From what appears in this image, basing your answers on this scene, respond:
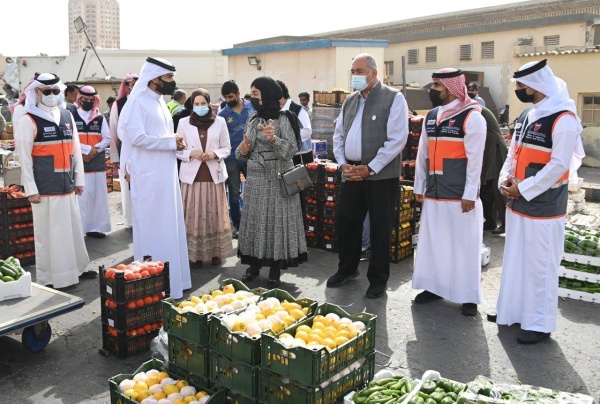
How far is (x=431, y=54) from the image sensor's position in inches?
1356

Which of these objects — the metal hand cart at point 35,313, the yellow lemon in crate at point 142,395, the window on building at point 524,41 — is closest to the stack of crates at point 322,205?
the metal hand cart at point 35,313

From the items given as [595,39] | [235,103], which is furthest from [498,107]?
[235,103]

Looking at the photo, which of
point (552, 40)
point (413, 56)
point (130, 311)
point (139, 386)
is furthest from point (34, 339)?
point (413, 56)

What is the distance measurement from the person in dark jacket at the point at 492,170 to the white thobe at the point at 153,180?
482cm

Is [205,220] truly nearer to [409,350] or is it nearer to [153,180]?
[153,180]

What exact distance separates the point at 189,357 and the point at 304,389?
1.01 m

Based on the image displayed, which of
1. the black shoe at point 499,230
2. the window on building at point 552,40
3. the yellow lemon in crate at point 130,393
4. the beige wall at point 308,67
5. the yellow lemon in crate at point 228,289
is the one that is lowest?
the yellow lemon in crate at point 130,393

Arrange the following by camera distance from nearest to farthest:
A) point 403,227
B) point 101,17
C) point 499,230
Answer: point 403,227 < point 499,230 < point 101,17

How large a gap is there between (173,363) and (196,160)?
3710mm

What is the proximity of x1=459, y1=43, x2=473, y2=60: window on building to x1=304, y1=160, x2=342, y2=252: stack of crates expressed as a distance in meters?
26.0

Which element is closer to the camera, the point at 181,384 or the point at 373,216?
the point at 181,384

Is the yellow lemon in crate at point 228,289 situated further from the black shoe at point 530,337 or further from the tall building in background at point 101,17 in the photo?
the tall building in background at point 101,17

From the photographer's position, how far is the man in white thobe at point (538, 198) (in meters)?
5.40

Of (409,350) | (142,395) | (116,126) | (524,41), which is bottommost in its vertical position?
(409,350)
